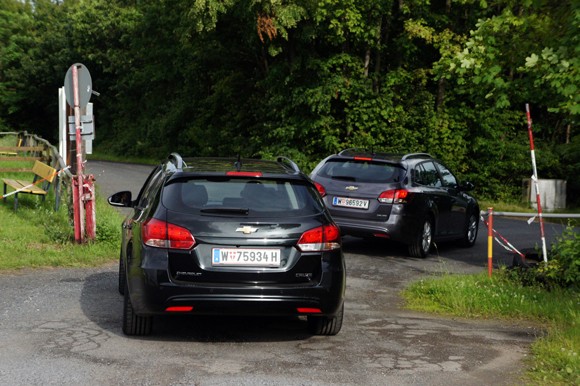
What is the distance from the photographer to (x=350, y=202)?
46.8ft

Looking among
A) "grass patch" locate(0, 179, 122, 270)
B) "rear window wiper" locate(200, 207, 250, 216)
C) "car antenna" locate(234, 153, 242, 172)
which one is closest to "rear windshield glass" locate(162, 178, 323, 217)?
"rear window wiper" locate(200, 207, 250, 216)

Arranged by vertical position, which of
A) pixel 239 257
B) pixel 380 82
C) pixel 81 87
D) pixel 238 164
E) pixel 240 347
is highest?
pixel 380 82

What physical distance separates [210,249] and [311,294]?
2.97 ft

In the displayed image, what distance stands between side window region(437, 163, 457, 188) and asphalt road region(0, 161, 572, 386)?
212 inches

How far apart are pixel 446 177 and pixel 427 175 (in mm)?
987

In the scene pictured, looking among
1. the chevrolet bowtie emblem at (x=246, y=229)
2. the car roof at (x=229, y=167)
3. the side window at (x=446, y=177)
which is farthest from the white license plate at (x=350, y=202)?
the chevrolet bowtie emblem at (x=246, y=229)

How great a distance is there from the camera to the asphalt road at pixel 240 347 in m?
6.60

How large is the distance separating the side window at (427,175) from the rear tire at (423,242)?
65cm

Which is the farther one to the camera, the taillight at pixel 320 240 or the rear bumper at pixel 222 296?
the taillight at pixel 320 240

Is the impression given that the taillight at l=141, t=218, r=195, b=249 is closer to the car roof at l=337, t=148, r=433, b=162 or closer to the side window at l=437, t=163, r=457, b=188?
the car roof at l=337, t=148, r=433, b=162

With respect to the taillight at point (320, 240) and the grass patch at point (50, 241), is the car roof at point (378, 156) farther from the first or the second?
the taillight at point (320, 240)

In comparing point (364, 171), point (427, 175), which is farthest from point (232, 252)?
point (427, 175)

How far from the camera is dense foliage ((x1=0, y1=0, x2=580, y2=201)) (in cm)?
1245

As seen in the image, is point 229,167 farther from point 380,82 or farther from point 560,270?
point 380,82
